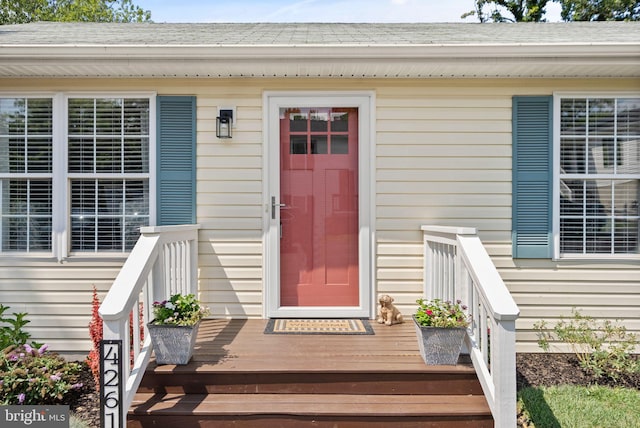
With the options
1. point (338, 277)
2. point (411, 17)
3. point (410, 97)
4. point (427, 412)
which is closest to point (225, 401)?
point (427, 412)

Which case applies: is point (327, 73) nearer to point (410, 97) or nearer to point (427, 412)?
point (410, 97)

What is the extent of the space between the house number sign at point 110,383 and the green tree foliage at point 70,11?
15.5 meters

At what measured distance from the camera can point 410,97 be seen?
399 centimetres

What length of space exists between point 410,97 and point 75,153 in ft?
9.73

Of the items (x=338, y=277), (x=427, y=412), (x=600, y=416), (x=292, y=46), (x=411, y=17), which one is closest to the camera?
(x=427, y=412)

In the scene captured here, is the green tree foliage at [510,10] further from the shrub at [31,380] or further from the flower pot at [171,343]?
the shrub at [31,380]

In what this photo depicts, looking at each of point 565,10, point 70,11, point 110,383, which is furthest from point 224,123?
point 70,11

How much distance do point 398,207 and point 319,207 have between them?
0.70 metres

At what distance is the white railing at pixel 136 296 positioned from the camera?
7.76ft

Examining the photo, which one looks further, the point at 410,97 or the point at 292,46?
the point at 410,97

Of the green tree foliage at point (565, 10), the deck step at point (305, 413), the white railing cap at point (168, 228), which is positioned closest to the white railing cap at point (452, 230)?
the deck step at point (305, 413)

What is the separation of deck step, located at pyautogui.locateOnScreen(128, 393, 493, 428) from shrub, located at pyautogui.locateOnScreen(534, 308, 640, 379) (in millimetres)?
1483

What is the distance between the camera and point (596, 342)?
3.71m

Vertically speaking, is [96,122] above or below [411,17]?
below
